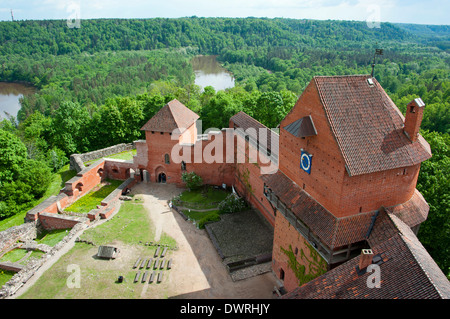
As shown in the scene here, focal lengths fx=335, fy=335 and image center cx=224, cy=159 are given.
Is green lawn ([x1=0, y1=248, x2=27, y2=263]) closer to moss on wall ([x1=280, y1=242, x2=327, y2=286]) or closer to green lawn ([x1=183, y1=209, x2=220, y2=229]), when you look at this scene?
green lawn ([x1=183, y1=209, x2=220, y2=229])

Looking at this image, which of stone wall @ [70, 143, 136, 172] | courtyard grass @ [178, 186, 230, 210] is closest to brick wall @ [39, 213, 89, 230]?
courtyard grass @ [178, 186, 230, 210]

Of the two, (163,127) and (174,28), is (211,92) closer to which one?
(163,127)

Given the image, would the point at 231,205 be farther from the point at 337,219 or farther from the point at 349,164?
the point at 349,164

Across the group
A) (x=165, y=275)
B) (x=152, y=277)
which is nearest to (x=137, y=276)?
(x=152, y=277)

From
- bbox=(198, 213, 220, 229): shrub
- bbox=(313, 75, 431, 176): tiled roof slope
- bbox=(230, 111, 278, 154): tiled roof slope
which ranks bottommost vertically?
bbox=(198, 213, 220, 229): shrub

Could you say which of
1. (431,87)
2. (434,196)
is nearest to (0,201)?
(434,196)

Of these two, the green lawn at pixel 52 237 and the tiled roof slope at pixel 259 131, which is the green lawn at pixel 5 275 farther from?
the tiled roof slope at pixel 259 131
